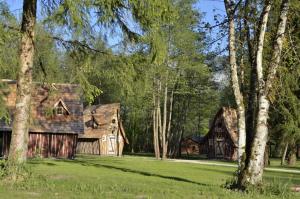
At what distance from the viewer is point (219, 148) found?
69.3 metres

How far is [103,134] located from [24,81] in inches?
Answer: 1904

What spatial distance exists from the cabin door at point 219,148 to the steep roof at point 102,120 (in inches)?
529

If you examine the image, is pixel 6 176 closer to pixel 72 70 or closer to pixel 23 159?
Result: pixel 23 159

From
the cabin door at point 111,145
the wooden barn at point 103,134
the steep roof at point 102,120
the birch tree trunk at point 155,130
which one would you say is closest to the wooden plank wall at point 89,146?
the wooden barn at point 103,134

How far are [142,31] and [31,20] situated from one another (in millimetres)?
3490

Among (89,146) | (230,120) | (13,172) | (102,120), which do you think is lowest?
(13,172)

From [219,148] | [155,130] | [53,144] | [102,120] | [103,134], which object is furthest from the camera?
[219,148]

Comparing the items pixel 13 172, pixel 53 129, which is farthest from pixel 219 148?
pixel 13 172

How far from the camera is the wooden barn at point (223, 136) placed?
6688 centimetres

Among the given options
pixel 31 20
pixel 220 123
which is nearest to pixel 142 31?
pixel 31 20

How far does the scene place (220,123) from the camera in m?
69.4

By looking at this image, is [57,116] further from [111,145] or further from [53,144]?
[111,145]

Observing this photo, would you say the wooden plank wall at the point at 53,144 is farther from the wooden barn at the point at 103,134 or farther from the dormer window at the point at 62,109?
the wooden barn at the point at 103,134

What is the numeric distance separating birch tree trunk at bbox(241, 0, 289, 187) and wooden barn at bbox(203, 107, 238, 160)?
5104 centimetres
